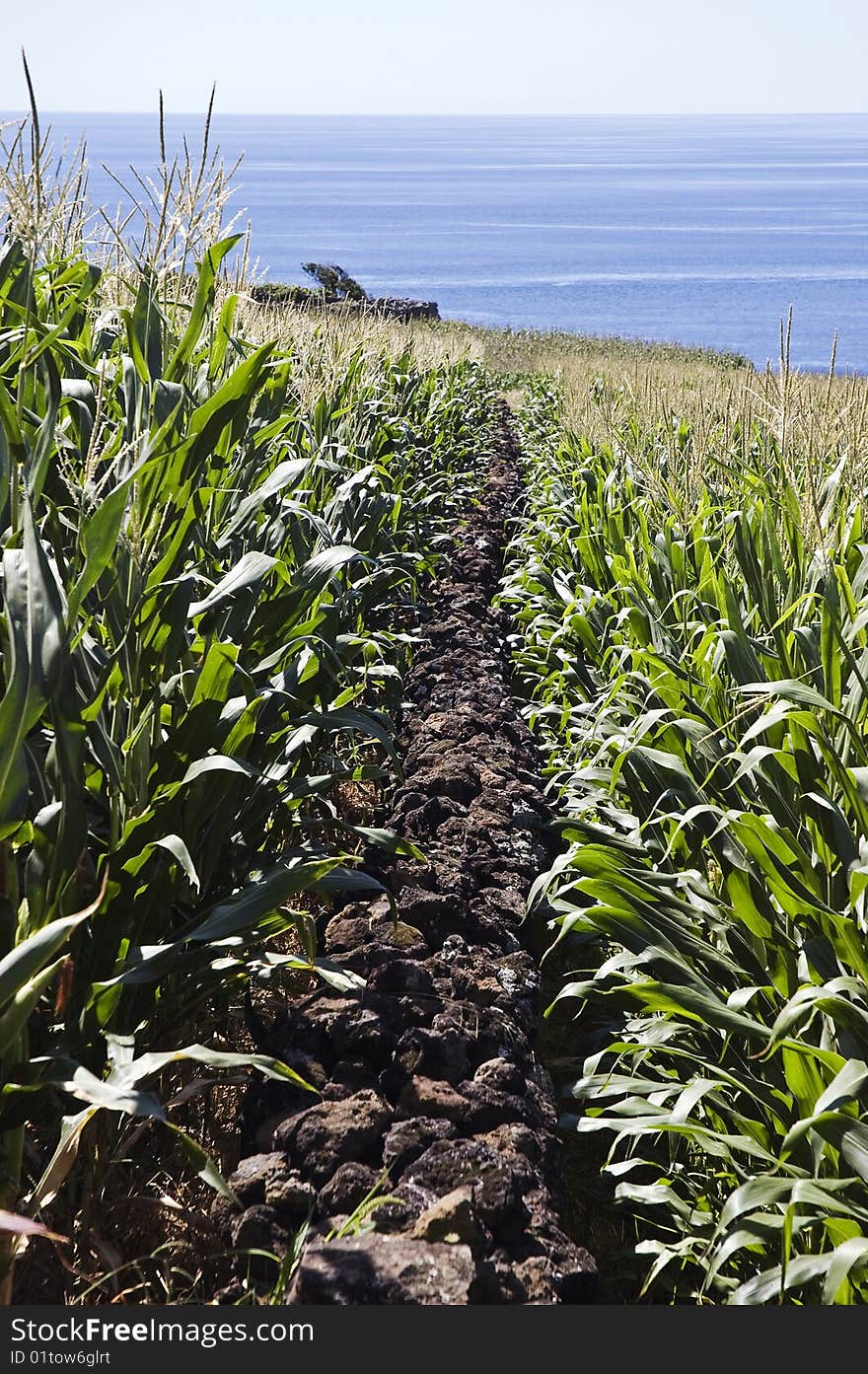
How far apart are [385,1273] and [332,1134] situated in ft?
1.11

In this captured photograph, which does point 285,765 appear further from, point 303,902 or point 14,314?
point 14,314

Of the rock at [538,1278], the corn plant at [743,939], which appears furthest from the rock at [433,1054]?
the rock at [538,1278]

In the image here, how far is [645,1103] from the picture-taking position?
6.66 ft

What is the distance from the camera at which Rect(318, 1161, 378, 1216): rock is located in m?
1.67

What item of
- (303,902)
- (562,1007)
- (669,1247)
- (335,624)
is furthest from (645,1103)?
(335,624)

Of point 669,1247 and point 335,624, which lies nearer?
point 669,1247

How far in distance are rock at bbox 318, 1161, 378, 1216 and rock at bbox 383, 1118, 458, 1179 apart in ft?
0.14

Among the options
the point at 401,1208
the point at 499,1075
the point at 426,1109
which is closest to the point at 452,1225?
the point at 401,1208

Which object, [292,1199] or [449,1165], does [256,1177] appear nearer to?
[292,1199]

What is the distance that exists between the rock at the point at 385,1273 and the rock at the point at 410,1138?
0.21 metres

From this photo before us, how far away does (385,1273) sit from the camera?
4.78 ft

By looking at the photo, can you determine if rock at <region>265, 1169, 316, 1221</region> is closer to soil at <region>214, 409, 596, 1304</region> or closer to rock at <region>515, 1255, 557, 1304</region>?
soil at <region>214, 409, 596, 1304</region>

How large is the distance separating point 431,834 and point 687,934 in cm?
109

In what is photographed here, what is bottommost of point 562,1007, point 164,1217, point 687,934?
point 562,1007
